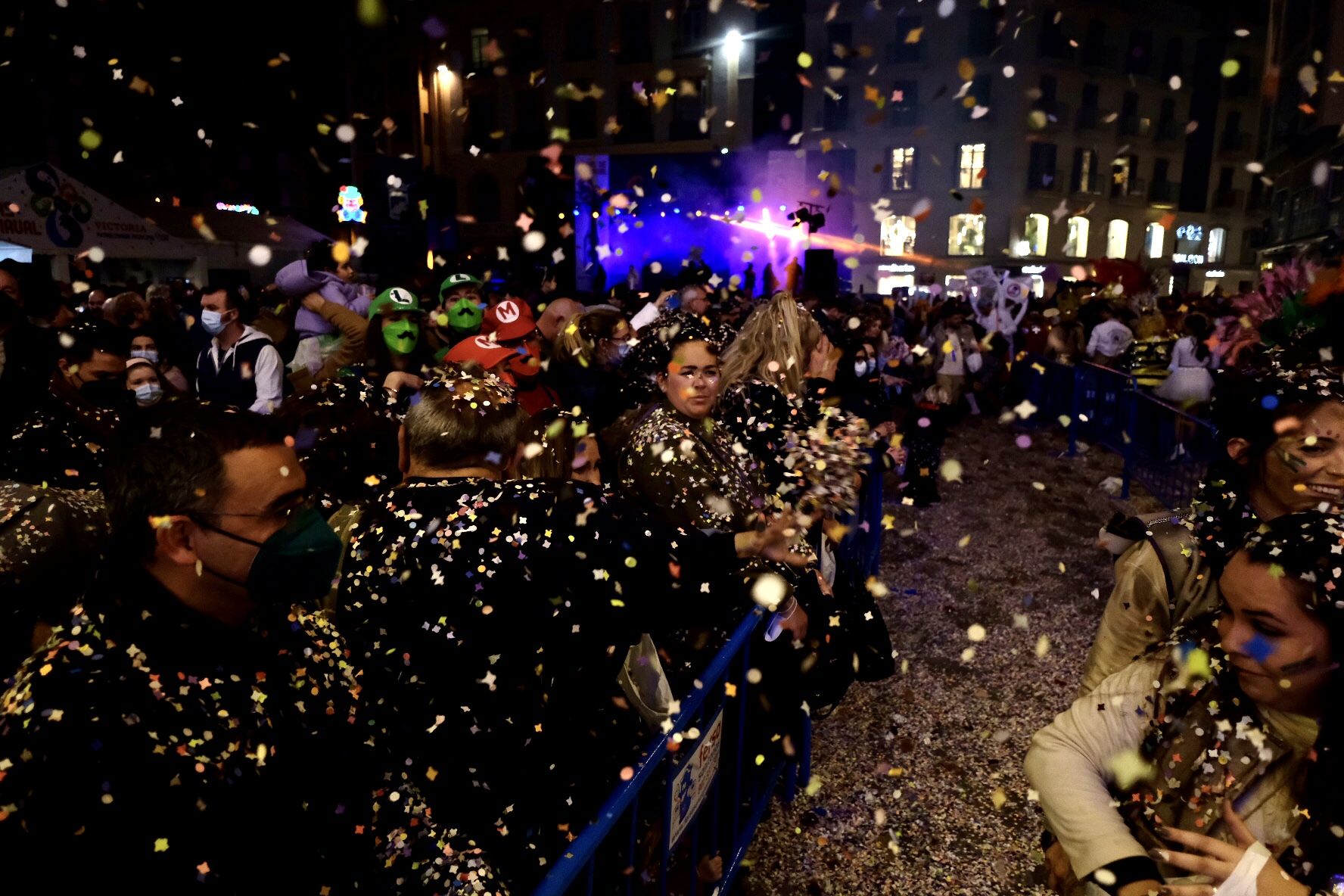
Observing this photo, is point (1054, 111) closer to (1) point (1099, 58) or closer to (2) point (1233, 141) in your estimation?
(1) point (1099, 58)

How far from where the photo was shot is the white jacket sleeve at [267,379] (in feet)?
17.5

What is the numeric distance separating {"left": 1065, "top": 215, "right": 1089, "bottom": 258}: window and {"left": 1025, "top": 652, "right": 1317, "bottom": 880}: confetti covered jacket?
41.3m

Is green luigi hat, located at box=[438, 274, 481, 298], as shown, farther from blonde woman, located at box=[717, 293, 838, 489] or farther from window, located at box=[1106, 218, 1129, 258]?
window, located at box=[1106, 218, 1129, 258]

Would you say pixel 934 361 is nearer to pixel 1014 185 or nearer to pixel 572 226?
pixel 572 226

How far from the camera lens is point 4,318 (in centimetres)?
406

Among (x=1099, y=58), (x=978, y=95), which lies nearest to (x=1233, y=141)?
(x=1099, y=58)

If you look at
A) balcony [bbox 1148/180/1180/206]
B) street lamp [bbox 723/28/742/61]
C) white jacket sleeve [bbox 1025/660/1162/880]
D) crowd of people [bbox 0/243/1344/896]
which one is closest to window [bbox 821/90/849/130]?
street lamp [bbox 723/28/742/61]

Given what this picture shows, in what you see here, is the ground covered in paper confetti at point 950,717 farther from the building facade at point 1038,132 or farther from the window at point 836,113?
the window at point 836,113

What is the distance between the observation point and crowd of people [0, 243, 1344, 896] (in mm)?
1381

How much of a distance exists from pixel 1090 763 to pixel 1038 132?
40693mm

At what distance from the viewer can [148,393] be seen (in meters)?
4.29

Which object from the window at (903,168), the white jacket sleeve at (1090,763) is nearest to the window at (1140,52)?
the window at (903,168)

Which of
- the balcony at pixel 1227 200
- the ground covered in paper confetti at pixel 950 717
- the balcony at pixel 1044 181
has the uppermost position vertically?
the balcony at pixel 1044 181

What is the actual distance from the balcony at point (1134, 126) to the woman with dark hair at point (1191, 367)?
118ft
